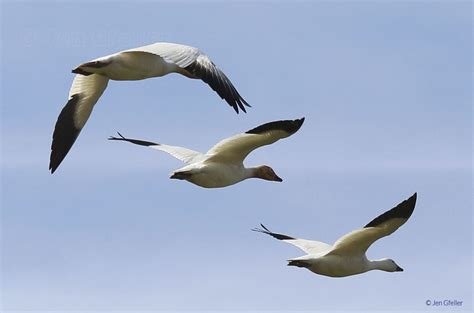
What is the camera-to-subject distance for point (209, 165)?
17.6 metres

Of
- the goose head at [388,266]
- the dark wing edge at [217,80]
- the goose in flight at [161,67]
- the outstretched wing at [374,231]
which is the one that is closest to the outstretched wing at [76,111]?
the goose in flight at [161,67]

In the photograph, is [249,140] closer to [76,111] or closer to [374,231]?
[374,231]

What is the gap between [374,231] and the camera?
1747cm

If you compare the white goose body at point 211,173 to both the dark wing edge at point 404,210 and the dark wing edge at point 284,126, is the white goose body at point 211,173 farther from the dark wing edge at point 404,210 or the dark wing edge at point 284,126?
the dark wing edge at point 404,210

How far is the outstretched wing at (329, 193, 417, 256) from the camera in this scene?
55.6 ft

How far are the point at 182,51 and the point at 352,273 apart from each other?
152 inches

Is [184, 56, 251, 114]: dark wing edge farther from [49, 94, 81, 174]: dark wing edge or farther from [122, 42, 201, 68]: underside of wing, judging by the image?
[49, 94, 81, 174]: dark wing edge

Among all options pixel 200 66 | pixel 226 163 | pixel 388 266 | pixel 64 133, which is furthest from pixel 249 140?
pixel 64 133

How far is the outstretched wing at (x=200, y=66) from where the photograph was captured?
16.3 meters

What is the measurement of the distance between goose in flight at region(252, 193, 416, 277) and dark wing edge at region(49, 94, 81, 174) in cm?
386

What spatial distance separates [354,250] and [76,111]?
15.4 feet

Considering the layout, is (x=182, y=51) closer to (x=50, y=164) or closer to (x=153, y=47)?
(x=153, y=47)

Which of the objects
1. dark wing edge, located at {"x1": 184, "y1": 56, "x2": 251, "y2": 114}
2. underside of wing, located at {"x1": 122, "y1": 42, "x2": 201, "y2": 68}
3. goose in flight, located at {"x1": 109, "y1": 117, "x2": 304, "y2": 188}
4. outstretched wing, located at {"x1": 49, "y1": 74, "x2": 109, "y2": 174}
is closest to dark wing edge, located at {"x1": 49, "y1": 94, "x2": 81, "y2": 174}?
outstretched wing, located at {"x1": 49, "y1": 74, "x2": 109, "y2": 174}

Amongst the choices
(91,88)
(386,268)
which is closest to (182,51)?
(91,88)
